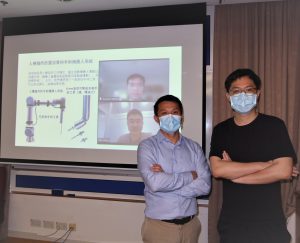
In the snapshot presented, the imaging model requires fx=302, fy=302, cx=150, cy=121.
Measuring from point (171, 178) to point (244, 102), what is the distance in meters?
0.69

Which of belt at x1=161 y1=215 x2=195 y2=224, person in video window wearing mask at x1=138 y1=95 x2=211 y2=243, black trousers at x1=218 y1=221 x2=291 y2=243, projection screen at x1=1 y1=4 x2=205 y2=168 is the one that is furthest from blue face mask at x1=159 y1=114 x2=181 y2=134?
projection screen at x1=1 y1=4 x2=205 y2=168

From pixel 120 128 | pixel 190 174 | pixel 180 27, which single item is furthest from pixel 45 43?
pixel 190 174

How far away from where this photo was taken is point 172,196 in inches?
82.7

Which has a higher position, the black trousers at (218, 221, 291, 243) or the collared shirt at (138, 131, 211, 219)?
the collared shirt at (138, 131, 211, 219)

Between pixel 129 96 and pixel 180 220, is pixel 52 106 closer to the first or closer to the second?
pixel 129 96

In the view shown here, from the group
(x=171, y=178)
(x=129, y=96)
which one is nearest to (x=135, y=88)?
(x=129, y=96)

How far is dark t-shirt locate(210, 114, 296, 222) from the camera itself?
1.75 meters

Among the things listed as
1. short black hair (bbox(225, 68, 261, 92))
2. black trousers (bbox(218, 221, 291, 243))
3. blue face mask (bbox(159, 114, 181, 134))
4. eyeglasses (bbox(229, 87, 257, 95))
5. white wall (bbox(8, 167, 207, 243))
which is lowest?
white wall (bbox(8, 167, 207, 243))

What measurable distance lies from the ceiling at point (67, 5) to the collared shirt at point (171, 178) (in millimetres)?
1702

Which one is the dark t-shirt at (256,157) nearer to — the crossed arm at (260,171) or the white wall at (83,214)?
the crossed arm at (260,171)

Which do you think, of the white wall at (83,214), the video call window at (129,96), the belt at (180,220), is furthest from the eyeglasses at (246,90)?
the white wall at (83,214)

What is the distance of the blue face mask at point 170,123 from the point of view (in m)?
2.19

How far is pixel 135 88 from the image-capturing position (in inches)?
131

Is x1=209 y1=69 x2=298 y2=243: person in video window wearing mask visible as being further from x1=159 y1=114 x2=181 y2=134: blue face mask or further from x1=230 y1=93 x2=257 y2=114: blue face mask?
x1=159 y1=114 x2=181 y2=134: blue face mask
